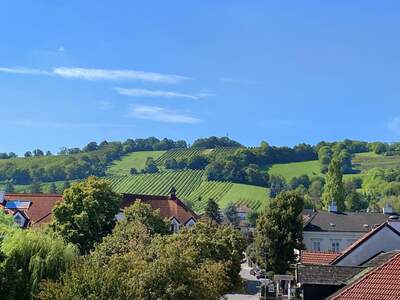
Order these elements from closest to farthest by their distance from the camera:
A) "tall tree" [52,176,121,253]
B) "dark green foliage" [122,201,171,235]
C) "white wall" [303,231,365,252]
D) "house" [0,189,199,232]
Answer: "tall tree" [52,176,121,253] < "dark green foliage" [122,201,171,235] < "house" [0,189,199,232] < "white wall" [303,231,365,252]

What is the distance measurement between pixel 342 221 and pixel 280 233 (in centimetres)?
2426

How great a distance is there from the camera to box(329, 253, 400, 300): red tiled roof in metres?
21.3

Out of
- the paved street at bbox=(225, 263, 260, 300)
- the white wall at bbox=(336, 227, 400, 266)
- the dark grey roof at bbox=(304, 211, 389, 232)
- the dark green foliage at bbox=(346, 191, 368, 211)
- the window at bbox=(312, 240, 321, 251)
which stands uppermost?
the dark green foliage at bbox=(346, 191, 368, 211)

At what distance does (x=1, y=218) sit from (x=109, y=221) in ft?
46.7

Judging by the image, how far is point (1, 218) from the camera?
1678 inches

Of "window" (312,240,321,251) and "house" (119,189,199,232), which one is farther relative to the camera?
"window" (312,240,321,251)

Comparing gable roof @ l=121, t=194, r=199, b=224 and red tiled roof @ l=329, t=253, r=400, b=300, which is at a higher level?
gable roof @ l=121, t=194, r=199, b=224

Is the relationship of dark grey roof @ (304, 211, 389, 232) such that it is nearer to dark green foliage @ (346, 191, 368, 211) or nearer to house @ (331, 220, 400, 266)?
house @ (331, 220, 400, 266)

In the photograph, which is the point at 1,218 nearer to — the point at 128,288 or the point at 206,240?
the point at 206,240

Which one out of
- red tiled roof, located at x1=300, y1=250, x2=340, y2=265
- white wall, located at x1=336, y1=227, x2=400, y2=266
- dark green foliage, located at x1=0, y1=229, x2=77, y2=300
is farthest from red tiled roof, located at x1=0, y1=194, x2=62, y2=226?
white wall, located at x1=336, y1=227, x2=400, y2=266

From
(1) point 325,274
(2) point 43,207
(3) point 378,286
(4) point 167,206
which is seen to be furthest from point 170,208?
(3) point 378,286

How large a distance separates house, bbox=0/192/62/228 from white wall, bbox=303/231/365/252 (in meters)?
32.1

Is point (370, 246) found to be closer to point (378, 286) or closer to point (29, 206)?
point (378, 286)

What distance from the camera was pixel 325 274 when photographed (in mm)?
26578
